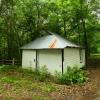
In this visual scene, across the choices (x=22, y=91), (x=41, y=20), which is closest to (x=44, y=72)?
(x=22, y=91)

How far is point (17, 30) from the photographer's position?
27.7 m

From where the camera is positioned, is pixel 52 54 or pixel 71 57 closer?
pixel 52 54

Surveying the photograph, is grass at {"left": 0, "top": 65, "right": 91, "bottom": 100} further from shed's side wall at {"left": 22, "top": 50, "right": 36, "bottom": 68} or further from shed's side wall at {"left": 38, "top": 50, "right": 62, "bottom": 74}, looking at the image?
shed's side wall at {"left": 22, "top": 50, "right": 36, "bottom": 68}

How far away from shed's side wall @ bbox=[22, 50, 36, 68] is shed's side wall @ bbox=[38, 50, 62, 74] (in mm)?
1079

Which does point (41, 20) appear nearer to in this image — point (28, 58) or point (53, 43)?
point (28, 58)

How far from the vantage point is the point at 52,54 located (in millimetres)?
19953

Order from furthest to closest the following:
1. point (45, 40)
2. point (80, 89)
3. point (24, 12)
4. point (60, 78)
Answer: point (24, 12) < point (45, 40) < point (60, 78) < point (80, 89)

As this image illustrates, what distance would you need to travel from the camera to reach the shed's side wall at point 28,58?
22484 millimetres

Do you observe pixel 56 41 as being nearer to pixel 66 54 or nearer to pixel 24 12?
pixel 66 54

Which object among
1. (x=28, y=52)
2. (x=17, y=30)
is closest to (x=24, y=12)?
(x=17, y=30)

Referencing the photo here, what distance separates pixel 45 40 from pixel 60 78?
6395 mm

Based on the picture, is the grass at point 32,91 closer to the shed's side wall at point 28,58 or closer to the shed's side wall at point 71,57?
the shed's side wall at point 71,57

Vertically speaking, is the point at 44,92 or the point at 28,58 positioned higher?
the point at 28,58

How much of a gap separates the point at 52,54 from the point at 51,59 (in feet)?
1.48
